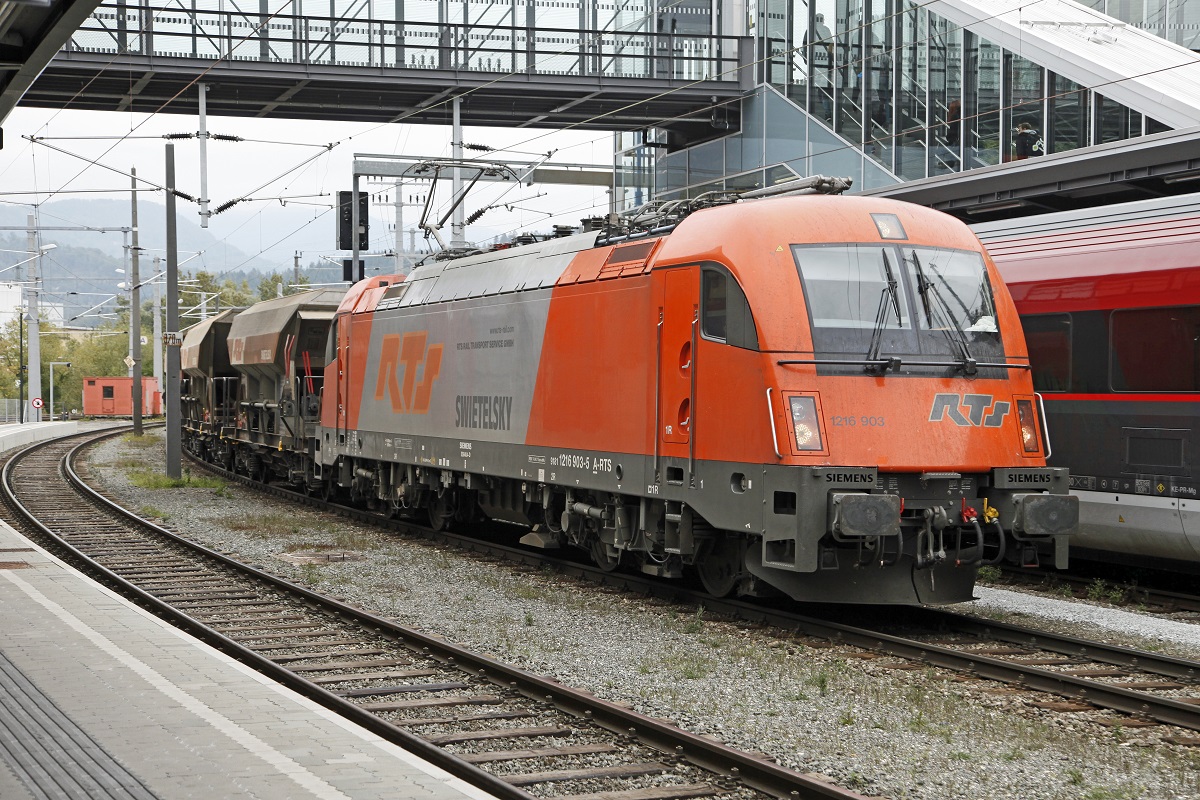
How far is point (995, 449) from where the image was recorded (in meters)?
10.8

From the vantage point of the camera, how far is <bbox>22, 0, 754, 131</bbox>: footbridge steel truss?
29.4 metres

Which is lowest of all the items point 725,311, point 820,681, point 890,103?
point 820,681

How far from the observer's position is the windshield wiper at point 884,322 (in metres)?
10.5

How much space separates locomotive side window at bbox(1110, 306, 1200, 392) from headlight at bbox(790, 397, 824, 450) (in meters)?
4.42

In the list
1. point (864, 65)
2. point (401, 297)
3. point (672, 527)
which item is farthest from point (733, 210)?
point (864, 65)

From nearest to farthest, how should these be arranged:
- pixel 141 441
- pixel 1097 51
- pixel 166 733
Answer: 1. pixel 166 733
2. pixel 1097 51
3. pixel 141 441

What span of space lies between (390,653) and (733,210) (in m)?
4.68

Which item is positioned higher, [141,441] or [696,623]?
[696,623]

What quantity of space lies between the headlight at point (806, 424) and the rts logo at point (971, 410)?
1.03 m

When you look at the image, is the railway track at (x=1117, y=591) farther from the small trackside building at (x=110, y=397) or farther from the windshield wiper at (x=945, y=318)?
the small trackside building at (x=110, y=397)

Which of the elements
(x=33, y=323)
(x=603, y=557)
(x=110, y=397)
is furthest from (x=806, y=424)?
(x=110, y=397)

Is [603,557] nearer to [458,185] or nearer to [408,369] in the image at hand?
[408,369]

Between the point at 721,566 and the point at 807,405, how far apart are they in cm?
234

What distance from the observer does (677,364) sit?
11.6 m
